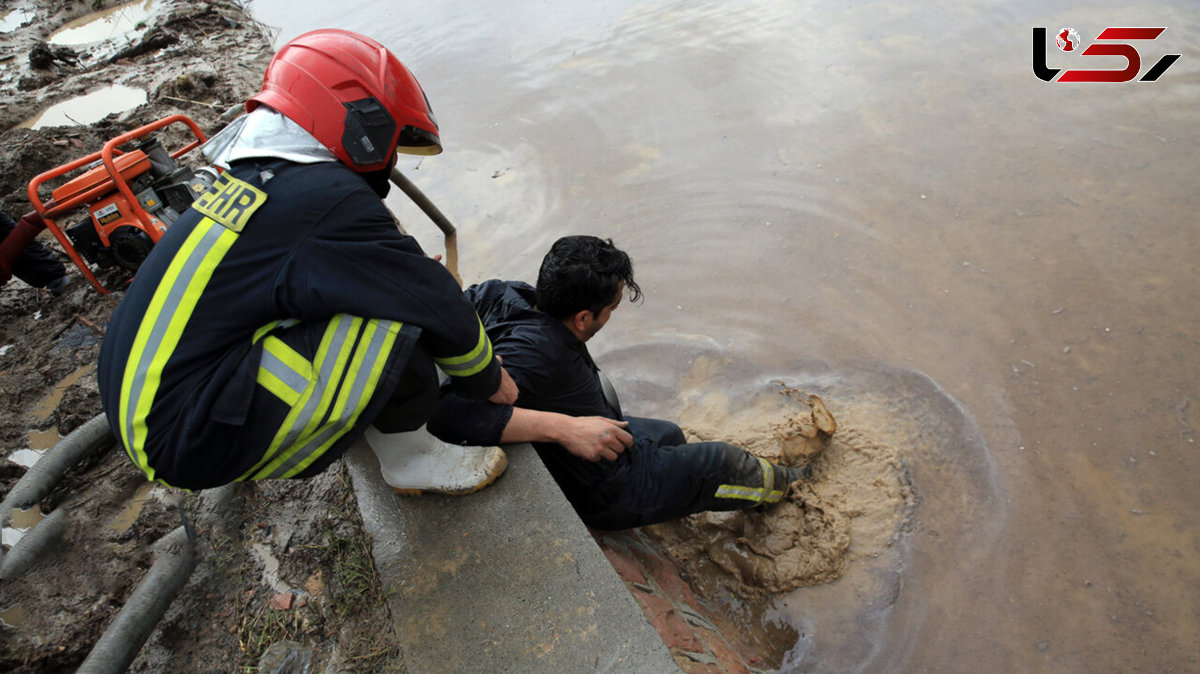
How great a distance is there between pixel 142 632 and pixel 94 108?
6.44 metres

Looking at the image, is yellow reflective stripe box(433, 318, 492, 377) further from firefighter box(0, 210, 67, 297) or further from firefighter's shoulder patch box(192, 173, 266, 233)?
firefighter box(0, 210, 67, 297)

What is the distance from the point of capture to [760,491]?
104 inches

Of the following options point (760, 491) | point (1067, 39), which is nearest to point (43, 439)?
point (760, 491)

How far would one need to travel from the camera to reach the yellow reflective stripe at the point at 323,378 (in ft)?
5.57

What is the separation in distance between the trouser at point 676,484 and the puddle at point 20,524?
2.29 meters

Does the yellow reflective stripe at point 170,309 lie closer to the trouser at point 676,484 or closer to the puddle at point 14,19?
the trouser at point 676,484

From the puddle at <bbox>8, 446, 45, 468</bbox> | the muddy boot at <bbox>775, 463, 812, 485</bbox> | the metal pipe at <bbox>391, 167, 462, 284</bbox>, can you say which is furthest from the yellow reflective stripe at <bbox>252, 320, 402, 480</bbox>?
the metal pipe at <bbox>391, 167, 462, 284</bbox>

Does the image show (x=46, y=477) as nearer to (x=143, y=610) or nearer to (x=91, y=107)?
(x=143, y=610)

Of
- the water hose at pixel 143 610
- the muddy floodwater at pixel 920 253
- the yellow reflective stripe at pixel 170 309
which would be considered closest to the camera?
the yellow reflective stripe at pixel 170 309

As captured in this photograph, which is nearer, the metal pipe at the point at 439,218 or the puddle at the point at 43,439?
the puddle at the point at 43,439

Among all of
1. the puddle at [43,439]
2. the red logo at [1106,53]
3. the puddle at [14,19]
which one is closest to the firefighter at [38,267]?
the puddle at [43,439]

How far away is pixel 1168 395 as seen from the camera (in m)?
3.03

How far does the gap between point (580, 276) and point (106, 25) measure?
33.0 ft

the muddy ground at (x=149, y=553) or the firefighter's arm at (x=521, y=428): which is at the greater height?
the firefighter's arm at (x=521, y=428)
